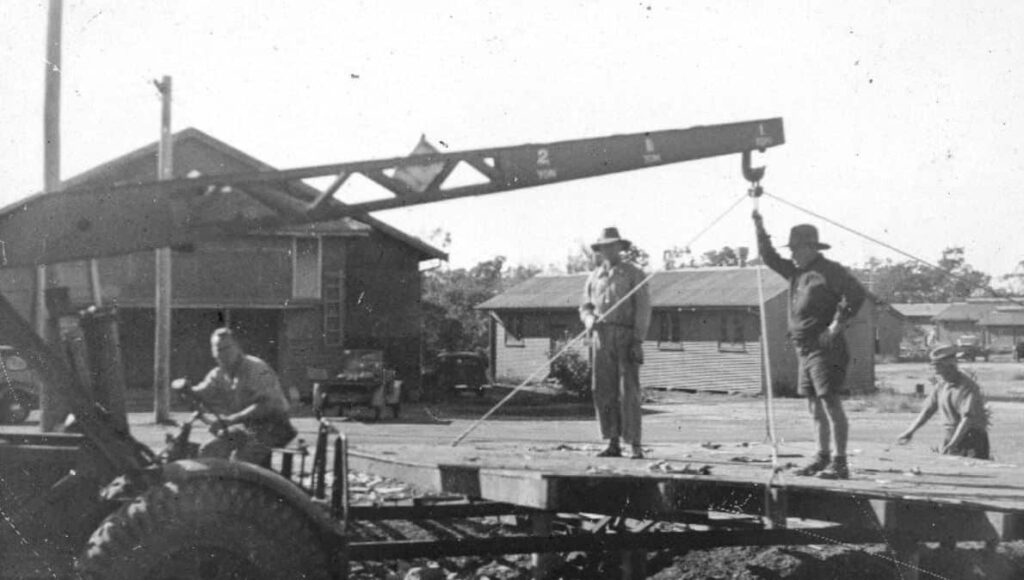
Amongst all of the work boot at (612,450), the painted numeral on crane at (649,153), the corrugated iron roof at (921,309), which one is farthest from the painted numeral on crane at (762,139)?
the corrugated iron roof at (921,309)

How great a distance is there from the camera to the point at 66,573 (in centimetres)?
583

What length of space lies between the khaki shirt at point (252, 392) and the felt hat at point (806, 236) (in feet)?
12.9

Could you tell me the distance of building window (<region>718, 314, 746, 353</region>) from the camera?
41.5 metres

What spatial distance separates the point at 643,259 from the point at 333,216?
59112 mm

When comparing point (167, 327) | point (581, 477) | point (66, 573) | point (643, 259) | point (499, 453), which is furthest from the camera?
point (643, 259)

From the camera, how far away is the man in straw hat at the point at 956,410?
10.6m

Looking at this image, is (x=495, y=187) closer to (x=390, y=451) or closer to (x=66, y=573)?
(x=390, y=451)

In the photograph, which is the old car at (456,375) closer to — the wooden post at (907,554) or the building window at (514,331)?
the building window at (514,331)

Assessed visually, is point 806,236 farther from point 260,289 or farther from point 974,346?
point 974,346

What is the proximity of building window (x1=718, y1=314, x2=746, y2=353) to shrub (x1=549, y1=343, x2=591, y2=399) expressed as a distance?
6625 mm

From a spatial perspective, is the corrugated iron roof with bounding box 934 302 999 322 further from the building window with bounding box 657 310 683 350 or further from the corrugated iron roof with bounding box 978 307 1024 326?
the building window with bounding box 657 310 683 350

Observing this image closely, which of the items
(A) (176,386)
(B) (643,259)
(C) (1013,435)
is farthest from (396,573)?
(B) (643,259)

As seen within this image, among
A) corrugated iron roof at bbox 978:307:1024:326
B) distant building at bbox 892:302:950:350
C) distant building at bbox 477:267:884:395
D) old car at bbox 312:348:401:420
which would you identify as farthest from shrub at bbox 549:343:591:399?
corrugated iron roof at bbox 978:307:1024:326

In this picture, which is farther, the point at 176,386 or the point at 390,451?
the point at 390,451
